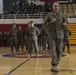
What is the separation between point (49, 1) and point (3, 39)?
11.9 metres

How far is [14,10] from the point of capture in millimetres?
30641

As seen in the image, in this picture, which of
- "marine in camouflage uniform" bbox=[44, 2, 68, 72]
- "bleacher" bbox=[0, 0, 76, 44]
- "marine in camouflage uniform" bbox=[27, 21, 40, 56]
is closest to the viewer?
"marine in camouflage uniform" bbox=[44, 2, 68, 72]

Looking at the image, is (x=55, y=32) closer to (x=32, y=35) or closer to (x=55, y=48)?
(x=55, y=48)

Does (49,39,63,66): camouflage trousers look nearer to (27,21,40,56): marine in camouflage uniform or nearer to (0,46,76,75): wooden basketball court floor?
(0,46,76,75): wooden basketball court floor

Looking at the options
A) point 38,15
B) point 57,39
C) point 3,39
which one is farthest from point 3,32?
point 57,39

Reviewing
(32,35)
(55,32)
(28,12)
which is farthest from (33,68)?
(28,12)

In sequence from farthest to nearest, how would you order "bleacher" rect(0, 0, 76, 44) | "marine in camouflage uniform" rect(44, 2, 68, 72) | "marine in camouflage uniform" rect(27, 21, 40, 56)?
"bleacher" rect(0, 0, 76, 44)
"marine in camouflage uniform" rect(27, 21, 40, 56)
"marine in camouflage uniform" rect(44, 2, 68, 72)

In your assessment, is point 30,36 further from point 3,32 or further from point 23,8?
point 23,8

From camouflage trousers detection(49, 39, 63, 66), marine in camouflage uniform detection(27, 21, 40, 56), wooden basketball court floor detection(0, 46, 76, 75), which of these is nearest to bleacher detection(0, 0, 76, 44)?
marine in camouflage uniform detection(27, 21, 40, 56)

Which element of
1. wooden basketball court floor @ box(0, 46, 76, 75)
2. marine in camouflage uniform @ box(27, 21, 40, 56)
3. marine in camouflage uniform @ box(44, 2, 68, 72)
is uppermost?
marine in camouflage uniform @ box(44, 2, 68, 72)

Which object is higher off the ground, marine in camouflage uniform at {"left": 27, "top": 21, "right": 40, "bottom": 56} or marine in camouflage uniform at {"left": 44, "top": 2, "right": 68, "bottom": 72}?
marine in camouflage uniform at {"left": 44, "top": 2, "right": 68, "bottom": 72}

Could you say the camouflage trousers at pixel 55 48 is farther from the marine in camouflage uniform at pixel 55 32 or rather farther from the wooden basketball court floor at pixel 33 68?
the wooden basketball court floor at pixel 33 68

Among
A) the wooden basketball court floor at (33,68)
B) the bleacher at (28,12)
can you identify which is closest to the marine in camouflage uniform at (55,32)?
the wooden basketball court floor at (33,68)

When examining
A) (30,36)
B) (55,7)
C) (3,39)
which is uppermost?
(55,7)
